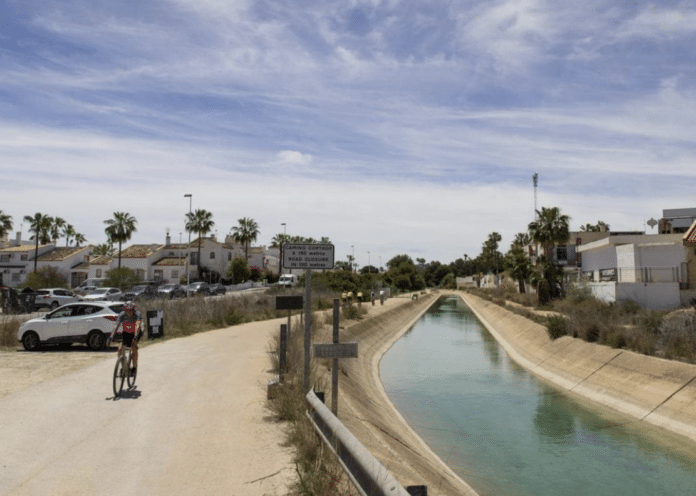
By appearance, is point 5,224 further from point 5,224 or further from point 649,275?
point 649,275

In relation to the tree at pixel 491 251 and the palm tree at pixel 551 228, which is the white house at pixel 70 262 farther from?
the tree at pixel 491 251

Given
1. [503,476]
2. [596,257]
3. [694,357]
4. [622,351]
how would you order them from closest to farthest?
[503,476] → [694,357] → [622,351] → [596,257]

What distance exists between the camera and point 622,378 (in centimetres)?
1972

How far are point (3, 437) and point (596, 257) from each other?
4444 cm

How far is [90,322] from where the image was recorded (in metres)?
19.1

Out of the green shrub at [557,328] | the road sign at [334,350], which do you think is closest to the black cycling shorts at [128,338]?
the road sign at [334,350]

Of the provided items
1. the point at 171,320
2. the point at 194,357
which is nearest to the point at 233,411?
the point at 194,357

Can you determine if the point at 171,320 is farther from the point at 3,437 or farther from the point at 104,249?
the point at 104,249

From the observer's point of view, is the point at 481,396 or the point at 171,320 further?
the point at 171,320

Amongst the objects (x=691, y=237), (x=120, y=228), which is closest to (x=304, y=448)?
(x=691, y=237)

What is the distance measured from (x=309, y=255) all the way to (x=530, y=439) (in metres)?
10.5

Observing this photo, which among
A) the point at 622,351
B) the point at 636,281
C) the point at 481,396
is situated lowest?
the point at 481,396

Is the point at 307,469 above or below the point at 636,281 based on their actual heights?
below

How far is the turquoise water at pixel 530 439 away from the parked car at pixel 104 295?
2792 cm
